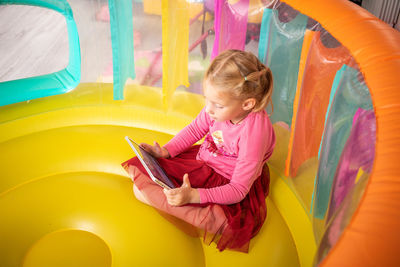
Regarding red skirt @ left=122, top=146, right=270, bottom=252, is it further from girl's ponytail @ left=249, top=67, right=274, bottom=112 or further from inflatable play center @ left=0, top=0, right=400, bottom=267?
girl's ponytail @ left=249, top=67, right=274, bottom=112

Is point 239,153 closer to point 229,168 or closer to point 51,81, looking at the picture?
point 229,168

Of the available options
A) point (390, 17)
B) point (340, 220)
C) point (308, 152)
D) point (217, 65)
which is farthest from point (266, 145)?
point (390, 17)

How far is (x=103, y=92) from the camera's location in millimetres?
1608

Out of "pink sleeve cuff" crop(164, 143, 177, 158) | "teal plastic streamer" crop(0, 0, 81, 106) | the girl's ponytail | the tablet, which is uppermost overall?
"teal plastic streamer" crop(0, 0, 81, 106)

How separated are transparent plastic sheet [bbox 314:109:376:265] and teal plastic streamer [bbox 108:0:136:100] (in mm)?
1075

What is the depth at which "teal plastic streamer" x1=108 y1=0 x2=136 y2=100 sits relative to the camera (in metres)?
1.45

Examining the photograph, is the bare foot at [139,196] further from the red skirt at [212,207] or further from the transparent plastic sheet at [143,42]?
the transparent plastic sheet at [143,42]

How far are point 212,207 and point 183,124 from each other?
58cm

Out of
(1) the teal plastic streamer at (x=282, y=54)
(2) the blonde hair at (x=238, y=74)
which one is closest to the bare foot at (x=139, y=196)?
(2) the blonde hair at (x=238, y=74)

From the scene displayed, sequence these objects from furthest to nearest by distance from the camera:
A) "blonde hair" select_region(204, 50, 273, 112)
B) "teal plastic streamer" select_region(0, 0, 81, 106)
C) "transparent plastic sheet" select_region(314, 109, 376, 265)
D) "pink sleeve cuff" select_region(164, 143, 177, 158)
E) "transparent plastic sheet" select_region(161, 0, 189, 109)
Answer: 1. "teal plastic streamer" select_region(0, 0, 81, 106)
2. "transparent plastic sheet" select_region(161, 0, 189, 109)
3. "pink sleeve cuff" select_region(164, 143, 177, 158)
4. "blonde hair" select_region(204, 50, 273, 112)
5. "transparent plastic sheet" select_region(314, 109, 376, 265)

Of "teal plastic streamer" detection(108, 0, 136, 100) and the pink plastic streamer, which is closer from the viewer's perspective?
the pink plastic streamer

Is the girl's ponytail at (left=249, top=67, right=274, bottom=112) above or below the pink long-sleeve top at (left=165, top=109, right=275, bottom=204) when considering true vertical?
above

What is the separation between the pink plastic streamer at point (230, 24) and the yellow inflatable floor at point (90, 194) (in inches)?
12.0

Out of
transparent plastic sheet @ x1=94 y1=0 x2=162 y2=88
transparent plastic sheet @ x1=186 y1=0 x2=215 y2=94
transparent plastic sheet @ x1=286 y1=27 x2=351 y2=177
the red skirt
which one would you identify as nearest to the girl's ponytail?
transparent plastic sheet @ x1=286 y1=27 x2=351 y2=177
